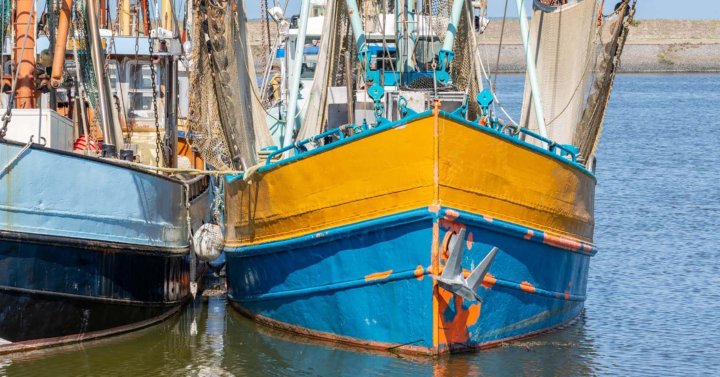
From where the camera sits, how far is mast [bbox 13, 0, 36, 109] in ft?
45.4

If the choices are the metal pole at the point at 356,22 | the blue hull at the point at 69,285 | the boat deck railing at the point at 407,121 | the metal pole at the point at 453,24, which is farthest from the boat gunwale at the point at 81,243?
the metal pole at the point at 453,24

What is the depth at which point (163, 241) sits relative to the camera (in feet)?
45.7

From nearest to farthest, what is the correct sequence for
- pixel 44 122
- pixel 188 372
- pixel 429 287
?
pixel 429 287
pixel 188 372
pixel 44 122

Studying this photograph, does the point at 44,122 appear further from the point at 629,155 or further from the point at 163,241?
the point at 629,155

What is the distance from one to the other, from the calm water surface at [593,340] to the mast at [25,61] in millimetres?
2893

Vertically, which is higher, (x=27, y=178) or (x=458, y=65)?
(x=458, y=65)

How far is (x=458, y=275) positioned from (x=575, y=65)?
4.29 m

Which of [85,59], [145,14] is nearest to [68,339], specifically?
[85,59]

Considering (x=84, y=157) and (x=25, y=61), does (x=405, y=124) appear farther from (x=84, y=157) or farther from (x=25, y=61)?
(x=25, y=61)

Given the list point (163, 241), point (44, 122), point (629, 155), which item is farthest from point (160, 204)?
point (629, 155)

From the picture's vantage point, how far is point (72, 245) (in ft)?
40.7

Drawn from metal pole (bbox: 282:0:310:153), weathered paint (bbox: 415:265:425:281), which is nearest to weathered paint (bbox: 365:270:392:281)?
weathered paint (bbox: 415:265:425:281)

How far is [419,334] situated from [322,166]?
1.85 m

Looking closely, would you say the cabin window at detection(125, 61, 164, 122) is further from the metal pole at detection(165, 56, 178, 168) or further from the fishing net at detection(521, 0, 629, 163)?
the fishing net at detection(521, 0, 629, 163)
